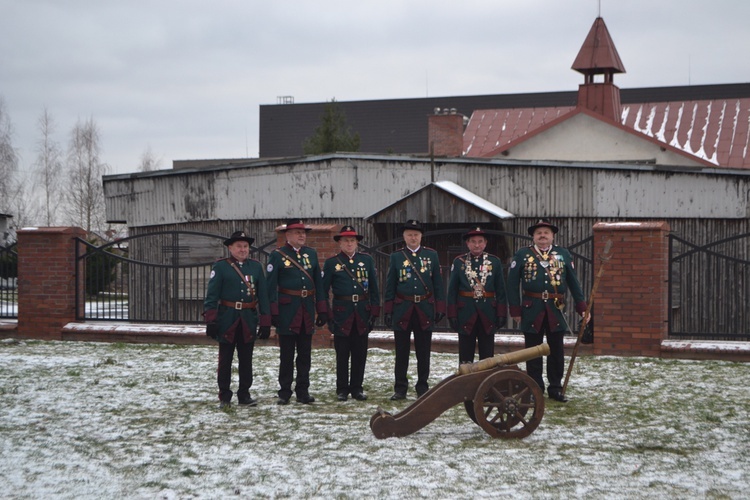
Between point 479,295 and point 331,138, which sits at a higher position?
point 331,138

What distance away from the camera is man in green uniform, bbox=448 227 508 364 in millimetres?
9031

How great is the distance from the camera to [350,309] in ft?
30.0

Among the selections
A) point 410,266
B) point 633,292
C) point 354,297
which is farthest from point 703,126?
point 354,297

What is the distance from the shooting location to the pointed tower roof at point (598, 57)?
30078 mm

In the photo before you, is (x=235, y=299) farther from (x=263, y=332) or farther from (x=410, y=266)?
(x=410, y=266)

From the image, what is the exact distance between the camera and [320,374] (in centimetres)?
1080

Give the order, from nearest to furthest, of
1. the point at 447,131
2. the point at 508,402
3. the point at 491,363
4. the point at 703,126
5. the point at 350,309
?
the point at 508,402 < the point at 491,363 < the point at 350,309 < the point at 703,126 < the point at 447,131

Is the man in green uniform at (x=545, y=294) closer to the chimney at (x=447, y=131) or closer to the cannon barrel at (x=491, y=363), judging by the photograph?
the cannon barrel at (x=491, y=363)

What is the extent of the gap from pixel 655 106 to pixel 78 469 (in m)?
27.1

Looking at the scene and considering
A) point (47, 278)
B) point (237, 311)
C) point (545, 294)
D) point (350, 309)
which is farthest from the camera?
point (47, 278)

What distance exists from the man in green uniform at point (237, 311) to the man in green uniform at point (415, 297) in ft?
4.13

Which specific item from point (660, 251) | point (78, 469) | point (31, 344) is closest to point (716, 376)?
point (660, 251)

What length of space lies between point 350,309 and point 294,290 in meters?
0.56

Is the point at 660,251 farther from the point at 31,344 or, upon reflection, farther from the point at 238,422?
the point at 31,344
